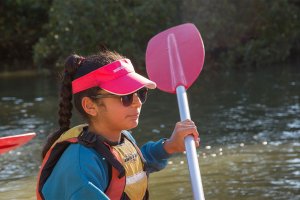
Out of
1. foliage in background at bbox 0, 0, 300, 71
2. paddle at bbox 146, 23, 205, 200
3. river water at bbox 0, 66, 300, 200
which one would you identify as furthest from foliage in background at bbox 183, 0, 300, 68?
paddle at bbox 146, 23, 205, 200

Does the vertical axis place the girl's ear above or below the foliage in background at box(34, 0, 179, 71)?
above

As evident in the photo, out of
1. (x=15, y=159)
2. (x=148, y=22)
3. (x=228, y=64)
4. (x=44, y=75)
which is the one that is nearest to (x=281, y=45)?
(x=228, y=64)

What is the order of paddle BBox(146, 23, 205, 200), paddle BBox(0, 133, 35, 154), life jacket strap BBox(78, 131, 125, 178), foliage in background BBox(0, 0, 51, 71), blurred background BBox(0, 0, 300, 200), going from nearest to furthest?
life jacket strap BBox(78, 131, 125, 178) → paddle BBox(146, 23, 205, 200) → paddle BBox(0, 133, 35, 154) → blurred background BBox(0, 0, 300, 200) → foliage in background BBox(0, 0, 51, 71)

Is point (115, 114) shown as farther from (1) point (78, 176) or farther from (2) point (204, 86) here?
(2) point (204, 86)

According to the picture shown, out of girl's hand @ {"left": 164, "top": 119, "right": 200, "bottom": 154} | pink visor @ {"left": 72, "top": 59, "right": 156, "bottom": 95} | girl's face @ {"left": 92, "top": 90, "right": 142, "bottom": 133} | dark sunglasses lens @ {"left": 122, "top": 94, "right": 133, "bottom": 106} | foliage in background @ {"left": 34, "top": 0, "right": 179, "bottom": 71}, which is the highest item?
pink visor @ {"left": 72, "top": 59, "right": 156, "bottom": 95}

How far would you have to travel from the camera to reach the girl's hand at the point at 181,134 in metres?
2.46

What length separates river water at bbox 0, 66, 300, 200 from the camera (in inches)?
191

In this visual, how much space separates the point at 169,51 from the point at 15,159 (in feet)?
11.8

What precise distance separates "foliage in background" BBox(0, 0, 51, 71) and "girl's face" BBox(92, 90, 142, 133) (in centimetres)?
1748

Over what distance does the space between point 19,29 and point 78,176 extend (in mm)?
18227

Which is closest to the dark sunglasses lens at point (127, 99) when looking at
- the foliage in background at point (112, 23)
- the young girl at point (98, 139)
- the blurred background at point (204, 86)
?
Result: the young girl at point (98, 139)

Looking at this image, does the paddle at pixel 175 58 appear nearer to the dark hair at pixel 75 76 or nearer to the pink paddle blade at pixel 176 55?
the pink paddle blade at pixel 176 55

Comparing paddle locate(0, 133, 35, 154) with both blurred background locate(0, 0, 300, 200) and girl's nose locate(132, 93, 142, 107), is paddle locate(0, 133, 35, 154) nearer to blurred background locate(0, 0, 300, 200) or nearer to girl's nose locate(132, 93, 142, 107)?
blurred background locate(0, 0, 300, 200)

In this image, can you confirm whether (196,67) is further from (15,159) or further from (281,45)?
(281,45)
